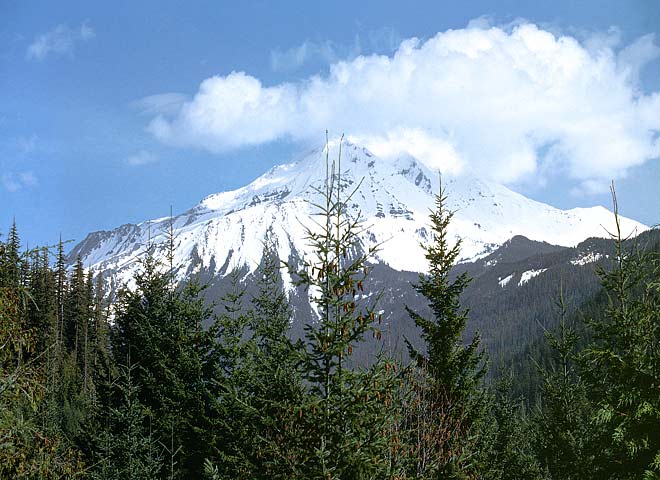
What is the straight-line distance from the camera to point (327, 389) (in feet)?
31.2

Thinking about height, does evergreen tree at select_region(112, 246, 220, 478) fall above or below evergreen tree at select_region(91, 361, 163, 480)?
above

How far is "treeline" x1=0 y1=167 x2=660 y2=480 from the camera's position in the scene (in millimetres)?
9070

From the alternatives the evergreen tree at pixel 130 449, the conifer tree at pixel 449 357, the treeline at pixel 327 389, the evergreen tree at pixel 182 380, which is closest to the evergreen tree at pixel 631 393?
the treeline at pixel 327 389

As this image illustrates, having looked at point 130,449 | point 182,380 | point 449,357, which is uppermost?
point 449,357

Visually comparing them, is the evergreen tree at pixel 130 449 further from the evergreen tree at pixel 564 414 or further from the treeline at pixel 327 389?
the evergreen tree at pixel 564 414

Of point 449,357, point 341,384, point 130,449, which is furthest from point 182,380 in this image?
point 341,384

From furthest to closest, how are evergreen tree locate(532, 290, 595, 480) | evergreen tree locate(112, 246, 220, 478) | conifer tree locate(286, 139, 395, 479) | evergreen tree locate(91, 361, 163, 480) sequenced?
evergreen tree locate(532, 290, 595, 480) → evergreen tree locate(112, 246, 220, 478) → evergreen tree locate(91, 361, 163, 480) → conifer tree locate(286, 139, 395, 479)

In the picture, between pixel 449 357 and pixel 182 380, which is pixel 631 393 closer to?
pixel 449 357

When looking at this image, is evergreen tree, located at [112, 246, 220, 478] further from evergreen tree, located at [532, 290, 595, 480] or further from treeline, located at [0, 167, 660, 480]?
evergreen tree, located at [532, 290, 595, 480]

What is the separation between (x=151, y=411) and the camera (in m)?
20.9

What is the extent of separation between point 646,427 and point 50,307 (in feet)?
162

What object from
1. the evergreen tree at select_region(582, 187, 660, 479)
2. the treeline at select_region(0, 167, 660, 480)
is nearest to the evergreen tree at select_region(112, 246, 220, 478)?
the treeline at select_region(0, 167, 660, 480)

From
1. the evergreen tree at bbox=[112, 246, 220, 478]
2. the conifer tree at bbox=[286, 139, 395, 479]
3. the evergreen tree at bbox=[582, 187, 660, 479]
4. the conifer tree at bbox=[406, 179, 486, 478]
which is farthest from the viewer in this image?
the evergreen tree at bbox=[112, 246, 220, 478]

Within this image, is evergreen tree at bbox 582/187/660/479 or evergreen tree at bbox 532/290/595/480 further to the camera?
evergreen tree at bbox 532/290/595/480
